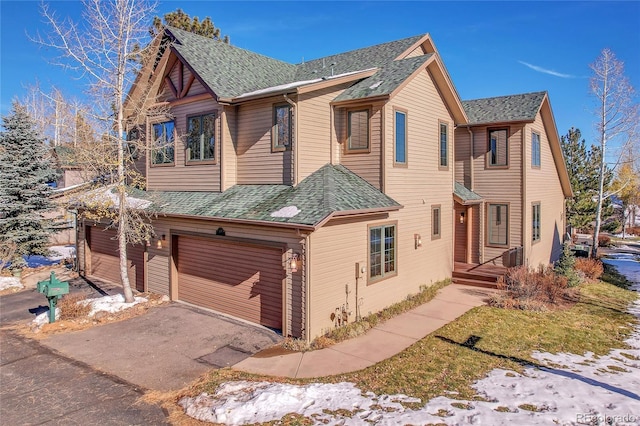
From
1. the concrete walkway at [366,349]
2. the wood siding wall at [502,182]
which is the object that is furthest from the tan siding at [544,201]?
the concrete walkway at [366,349]

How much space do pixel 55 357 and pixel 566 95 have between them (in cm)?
3305

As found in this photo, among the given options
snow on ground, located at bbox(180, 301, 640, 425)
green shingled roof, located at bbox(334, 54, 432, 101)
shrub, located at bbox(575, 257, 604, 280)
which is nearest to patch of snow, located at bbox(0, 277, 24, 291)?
snow on ground, located at bbox(180, 301, 640, 425)

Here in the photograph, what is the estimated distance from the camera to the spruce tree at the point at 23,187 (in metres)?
17.8

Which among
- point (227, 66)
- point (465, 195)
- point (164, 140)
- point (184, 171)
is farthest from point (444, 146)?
point (164, 140)

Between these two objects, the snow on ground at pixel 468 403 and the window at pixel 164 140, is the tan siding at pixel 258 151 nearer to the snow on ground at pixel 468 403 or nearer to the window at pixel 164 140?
the window at pixel 164 140

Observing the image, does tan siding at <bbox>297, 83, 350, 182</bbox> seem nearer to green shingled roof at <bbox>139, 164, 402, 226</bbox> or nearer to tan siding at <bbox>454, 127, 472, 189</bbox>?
green shingled roof at <bbox>139, 164, 402, 226</bbox>

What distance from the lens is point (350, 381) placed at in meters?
7.48

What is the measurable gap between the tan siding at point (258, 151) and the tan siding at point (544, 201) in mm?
11227

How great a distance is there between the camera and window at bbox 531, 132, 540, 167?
58.8 feet

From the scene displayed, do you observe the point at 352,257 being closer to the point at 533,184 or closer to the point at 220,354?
the point at 220,354

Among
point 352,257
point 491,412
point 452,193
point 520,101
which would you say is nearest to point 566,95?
point 520,101

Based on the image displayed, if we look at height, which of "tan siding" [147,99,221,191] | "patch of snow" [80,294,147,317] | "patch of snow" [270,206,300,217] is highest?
"tan siding" [147,99,221,191]

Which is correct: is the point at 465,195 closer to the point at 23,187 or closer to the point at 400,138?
the point at 400,138

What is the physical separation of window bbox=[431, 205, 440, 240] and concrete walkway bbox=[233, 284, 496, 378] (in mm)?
2937
